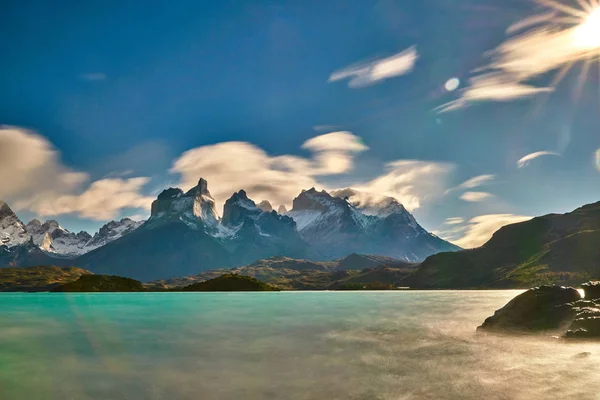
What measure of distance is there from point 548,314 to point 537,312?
155cm

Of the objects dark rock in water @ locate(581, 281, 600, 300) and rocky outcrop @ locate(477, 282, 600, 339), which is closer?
rocky outcrop @ locate(477, 282, 600, 339)

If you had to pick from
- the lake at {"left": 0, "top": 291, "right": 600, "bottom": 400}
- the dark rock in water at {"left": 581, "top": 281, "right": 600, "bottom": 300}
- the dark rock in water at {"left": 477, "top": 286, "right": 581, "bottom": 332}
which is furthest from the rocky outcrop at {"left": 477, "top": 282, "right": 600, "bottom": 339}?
the dark rock in water at {"left": 581, "top": 281, "right": 600, "bottom": 300}

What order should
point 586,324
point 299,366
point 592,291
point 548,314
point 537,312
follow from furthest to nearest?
point 592,291, point 537,312, point 548,314, point 586,324, point 299,366

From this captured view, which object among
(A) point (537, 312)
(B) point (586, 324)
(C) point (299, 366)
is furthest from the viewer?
(A) point (537, 312)

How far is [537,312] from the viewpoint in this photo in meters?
55.8

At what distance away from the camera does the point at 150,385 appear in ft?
93.5

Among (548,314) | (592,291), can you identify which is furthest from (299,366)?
(592,291)

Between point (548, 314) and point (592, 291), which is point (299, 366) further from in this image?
point (592, 291)

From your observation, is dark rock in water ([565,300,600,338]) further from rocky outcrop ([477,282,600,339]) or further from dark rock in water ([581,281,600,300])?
dark rock in water ([581,281,600,300])

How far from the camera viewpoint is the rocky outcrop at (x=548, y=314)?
4909 cm

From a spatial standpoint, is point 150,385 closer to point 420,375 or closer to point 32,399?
point 32,399

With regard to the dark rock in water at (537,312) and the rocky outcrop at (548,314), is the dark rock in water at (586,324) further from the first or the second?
the dark rock in water at (537,312)

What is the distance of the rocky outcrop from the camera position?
4909 centimetres

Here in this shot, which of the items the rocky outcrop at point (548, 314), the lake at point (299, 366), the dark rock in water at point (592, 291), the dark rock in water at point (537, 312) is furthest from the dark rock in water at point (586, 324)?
the dark rock in water at point (592, 291)
